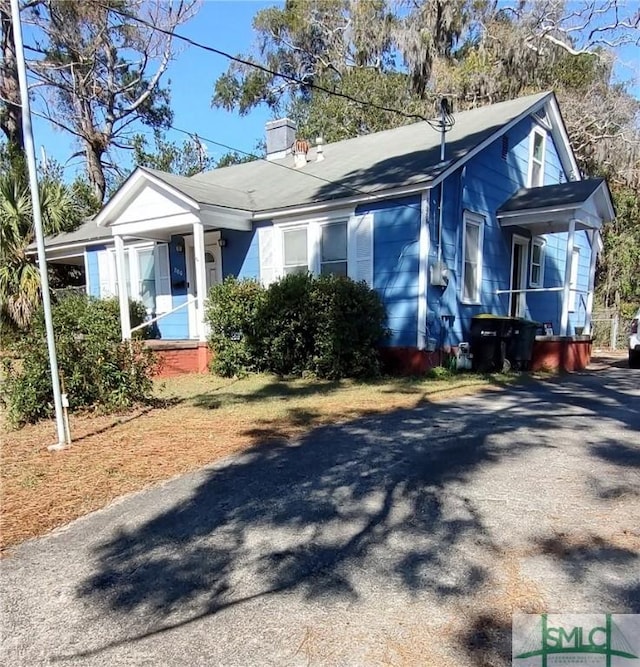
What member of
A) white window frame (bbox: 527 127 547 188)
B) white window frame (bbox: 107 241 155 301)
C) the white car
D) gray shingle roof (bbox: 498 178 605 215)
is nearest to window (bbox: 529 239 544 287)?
white window frame (bbox: 527 127 547 188)

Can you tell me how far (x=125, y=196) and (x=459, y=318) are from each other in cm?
780

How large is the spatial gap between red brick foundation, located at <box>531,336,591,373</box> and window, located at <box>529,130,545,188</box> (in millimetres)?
4558

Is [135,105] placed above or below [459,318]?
above

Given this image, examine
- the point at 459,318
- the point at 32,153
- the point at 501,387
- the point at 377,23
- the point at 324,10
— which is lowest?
the point at 501,387

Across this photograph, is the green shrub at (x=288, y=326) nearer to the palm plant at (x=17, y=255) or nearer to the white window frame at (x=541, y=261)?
the white window frame at (x=541, y=261)

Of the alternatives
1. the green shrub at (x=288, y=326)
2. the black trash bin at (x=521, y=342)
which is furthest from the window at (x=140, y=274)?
the black trash bin at (x=521, y=342)

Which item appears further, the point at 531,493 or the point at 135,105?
the point at 135,105

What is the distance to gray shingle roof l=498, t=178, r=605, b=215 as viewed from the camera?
9.78 metres

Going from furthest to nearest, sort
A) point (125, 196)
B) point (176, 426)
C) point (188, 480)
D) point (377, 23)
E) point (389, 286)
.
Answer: point (377, 23) → point (125, 196) → point (389, 286) → point (176, 426) → point (188, 480)

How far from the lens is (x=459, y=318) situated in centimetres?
995

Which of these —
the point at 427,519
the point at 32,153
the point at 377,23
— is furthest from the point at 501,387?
the point at 377,23

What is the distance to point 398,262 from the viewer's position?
9.34 meters

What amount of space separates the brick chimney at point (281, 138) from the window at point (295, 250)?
5555 millimetres

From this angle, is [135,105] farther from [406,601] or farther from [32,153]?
[406,601]
